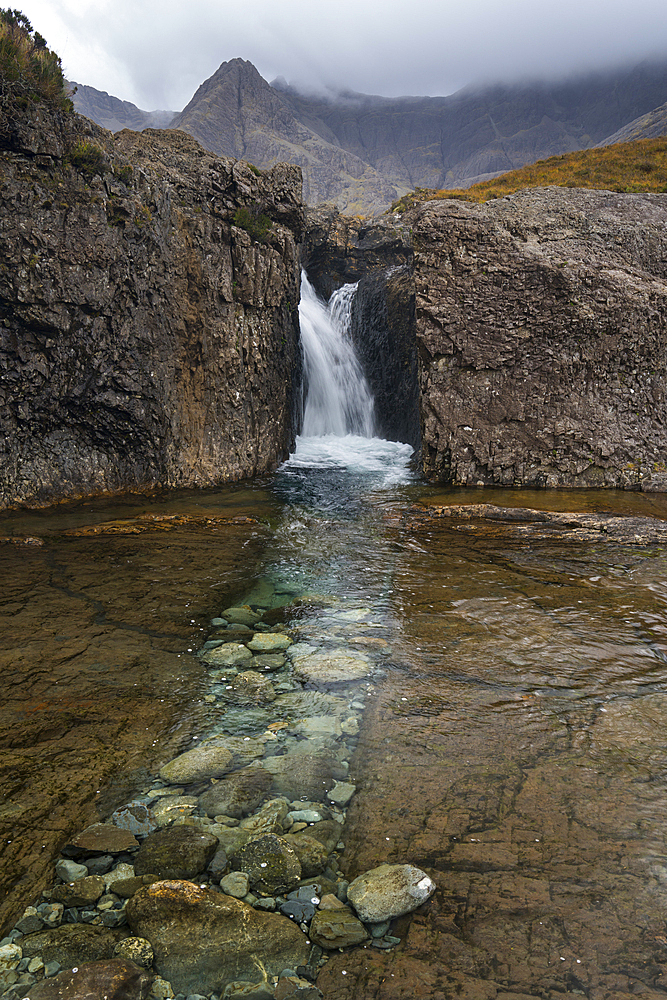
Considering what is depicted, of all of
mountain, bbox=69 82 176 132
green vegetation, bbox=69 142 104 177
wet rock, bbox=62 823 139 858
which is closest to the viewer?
wet rock, bbox=62 823 139 858

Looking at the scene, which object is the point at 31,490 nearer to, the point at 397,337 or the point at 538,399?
the point at 538,399

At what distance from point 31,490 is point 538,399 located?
1057 cm

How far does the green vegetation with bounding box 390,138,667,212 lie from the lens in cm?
2038

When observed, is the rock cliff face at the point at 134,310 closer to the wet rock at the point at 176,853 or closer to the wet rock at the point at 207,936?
the wet rock at the point at 176,853

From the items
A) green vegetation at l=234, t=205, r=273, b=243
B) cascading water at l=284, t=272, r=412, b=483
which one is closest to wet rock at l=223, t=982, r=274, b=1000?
green vegetation at l=234, t=205, r=273, b=243

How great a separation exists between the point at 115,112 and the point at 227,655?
20791cm

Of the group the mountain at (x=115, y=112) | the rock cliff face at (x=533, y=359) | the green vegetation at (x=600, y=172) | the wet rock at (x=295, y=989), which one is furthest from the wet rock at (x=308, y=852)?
the mountain at (x=115, y=112)

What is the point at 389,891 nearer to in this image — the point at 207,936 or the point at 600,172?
the point at 207,936

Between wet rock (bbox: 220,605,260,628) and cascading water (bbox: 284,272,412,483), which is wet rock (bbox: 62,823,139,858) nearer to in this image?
wet rock (bbox: 220,605,260,628)

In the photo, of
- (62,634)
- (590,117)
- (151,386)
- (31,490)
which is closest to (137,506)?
(31,490)

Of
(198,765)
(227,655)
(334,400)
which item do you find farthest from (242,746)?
(334,400)

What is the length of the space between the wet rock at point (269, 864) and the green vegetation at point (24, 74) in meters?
11.3

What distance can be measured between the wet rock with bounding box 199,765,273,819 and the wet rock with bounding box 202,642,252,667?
143cm

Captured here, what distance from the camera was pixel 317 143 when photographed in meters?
135
